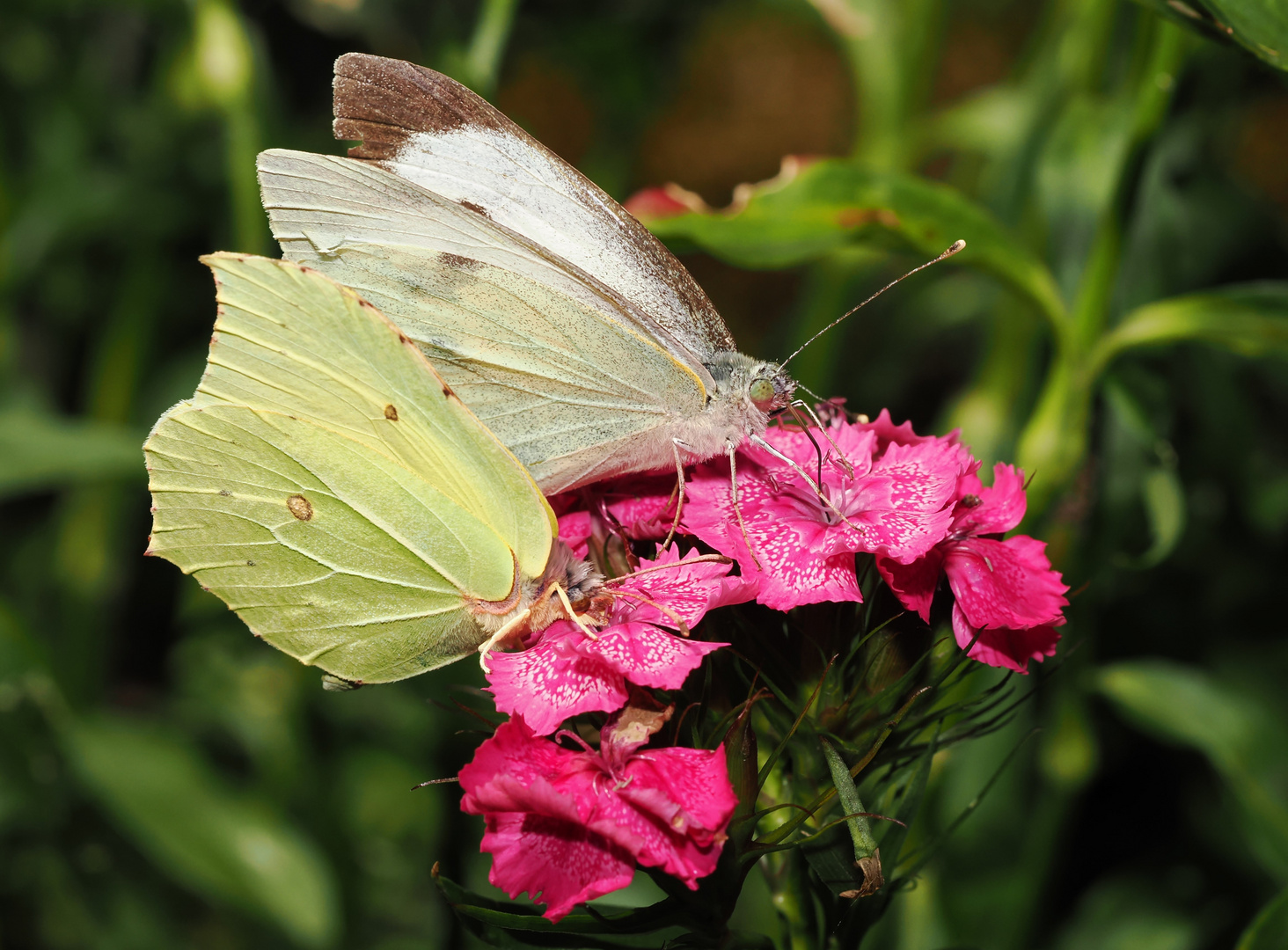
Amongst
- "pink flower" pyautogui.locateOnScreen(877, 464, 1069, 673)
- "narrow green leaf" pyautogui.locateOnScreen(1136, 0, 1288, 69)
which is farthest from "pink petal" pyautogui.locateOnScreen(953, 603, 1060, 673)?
"narrow green leaf" pyautogui.locateOnScreen(1136, 0, 1288, 69)

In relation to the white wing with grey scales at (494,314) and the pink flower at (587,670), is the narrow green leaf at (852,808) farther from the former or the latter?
the white wing with grey scales at (494,314)

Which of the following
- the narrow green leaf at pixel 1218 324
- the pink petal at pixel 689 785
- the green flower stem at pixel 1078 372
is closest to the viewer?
the pink petal at pixel 689 785

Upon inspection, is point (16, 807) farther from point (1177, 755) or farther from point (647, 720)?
point (1177, 755)

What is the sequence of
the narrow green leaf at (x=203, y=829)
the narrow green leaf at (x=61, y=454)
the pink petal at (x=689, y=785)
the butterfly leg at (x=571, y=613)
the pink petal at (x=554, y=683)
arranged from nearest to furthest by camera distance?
the pink petal at (x=689, y=785) < the pink petal at (x=554, y=683) < the butterfly leg at (x=571, y=613) < the narrow green leaf at (x=61, y=454) < the narrow green leaf at (x=203, y=829)

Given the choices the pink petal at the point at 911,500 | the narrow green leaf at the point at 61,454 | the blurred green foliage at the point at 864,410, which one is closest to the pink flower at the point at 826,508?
the pink petal at the point at 911,500

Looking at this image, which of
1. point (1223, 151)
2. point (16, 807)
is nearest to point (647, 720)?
point (16, 807)

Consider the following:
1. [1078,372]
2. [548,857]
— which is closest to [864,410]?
[1078,372]

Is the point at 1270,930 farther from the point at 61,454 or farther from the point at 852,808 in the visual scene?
the point at 61,454

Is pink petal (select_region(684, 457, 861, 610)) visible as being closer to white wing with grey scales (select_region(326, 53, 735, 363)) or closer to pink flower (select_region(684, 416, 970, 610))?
pink flower (select_region(684, 416, 970, 610))
